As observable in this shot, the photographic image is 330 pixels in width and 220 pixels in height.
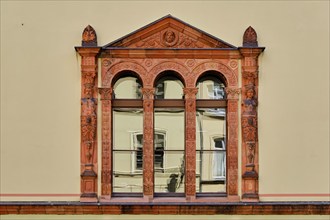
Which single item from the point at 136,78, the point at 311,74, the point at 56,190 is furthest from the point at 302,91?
the point at 56,190

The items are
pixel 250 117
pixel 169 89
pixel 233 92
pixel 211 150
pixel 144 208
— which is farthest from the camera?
pixel 169 89

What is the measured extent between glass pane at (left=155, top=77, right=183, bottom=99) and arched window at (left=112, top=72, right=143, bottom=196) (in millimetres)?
361

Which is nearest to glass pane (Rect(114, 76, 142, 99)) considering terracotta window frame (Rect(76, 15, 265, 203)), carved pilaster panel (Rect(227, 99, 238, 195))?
terracotta window frame (Rect(76, 15, 265, 203))

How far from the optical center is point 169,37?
11.5 metres

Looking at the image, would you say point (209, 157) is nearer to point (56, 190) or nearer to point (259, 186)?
point (259, 186)

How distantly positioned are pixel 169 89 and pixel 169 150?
3.74 feet

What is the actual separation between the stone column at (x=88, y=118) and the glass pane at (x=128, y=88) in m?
0.46

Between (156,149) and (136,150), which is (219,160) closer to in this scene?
(156,149)

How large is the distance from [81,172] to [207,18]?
3.67 metres

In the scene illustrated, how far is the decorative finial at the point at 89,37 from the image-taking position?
11.3m

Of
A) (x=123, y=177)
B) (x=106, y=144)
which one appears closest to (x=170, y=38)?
(x=106, y=144)

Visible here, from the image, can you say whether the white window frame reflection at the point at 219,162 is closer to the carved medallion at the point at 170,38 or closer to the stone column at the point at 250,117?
the stone column at the point at 250,117

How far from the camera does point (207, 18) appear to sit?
11.5 metres

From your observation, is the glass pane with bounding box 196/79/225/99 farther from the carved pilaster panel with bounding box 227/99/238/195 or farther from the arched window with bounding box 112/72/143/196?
the arched window with bounding box 112/72/143/196
